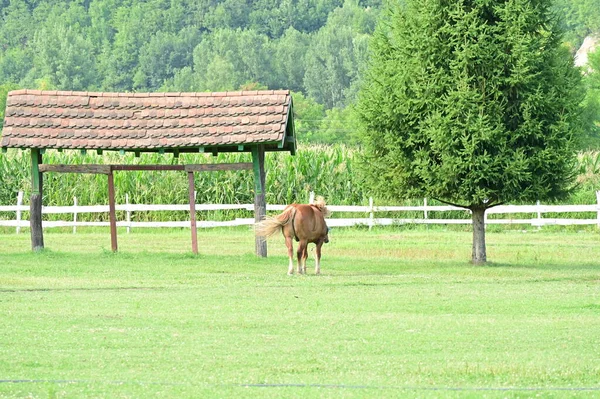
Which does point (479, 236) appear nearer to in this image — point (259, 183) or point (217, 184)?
point (259, 183)

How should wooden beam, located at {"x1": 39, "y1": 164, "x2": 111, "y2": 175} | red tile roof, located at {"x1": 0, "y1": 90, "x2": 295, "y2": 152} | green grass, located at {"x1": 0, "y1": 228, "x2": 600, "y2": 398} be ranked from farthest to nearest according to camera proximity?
wooden beam, located at {"x1": 39, "y1": 164, "x2": 111, "y2": 175} → red tile roof, located at {"x1": 0, "y1": 90, "x2": 295, "y2": 152} → green grass, located at {"x1": 0, "y1": 228, "x2": 600, "y2": 398}

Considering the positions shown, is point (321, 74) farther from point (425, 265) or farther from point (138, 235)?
point (425, 265)

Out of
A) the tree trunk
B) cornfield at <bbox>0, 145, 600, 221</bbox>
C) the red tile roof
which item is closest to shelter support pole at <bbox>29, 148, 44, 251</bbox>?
the red tile roof

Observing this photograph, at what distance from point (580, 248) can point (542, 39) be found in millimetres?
8886

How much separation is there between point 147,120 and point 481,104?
7721 mm

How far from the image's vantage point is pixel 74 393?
35.7ft

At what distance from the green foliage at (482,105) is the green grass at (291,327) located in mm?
2083

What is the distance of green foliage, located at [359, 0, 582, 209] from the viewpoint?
2641 centimetres

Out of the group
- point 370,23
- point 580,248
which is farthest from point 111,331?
point 370,23

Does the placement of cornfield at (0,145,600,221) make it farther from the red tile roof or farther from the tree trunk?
the tree trunk

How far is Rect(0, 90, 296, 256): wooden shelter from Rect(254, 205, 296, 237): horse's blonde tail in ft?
10.8

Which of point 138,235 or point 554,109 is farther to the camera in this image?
point 138,235

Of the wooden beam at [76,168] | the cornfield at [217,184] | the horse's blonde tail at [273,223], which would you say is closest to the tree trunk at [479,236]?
the horse's blonde tail at [273,223]

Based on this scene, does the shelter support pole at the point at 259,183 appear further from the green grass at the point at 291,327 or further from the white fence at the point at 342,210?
the white fence at the point at 342,210
